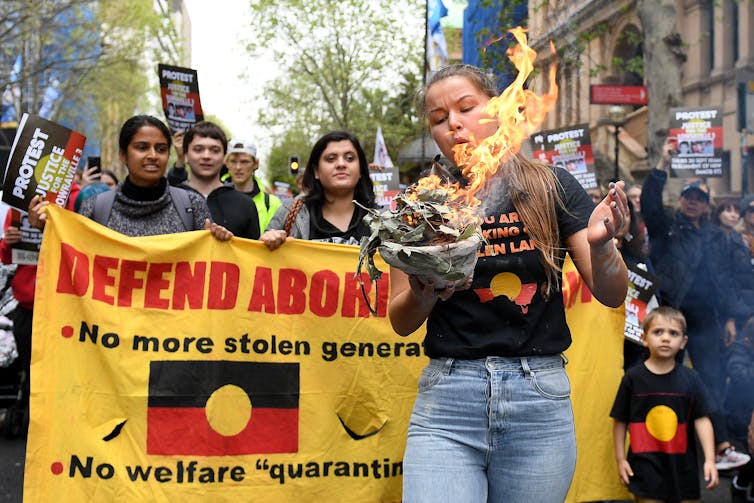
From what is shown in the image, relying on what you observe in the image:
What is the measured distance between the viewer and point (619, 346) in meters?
4.87

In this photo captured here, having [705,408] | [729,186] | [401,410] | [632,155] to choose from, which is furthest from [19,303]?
[632,155]

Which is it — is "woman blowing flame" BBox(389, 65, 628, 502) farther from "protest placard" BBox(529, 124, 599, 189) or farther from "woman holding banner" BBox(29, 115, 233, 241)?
"protest placard" BBox(529, 124, 599, 189)

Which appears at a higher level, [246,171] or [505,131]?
[246,171]

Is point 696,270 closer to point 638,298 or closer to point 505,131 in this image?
point 638,298

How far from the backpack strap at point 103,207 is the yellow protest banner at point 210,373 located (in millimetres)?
251

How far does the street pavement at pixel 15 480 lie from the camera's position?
564cm

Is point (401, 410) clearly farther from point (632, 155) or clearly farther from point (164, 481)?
point (632, 155)

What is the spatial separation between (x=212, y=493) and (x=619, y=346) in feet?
7.54

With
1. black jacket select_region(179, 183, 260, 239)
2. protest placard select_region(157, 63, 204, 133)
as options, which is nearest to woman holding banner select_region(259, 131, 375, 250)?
black jacket select_region(179, 183, 260, 239)

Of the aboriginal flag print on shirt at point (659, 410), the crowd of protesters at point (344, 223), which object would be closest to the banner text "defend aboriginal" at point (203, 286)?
the crowd of protesters at point (344, 223)

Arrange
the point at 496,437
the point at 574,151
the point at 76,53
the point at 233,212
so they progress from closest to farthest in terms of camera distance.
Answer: the point at 496,437 → the point at 233,212 → the point at 574,151 → the point at 76,53

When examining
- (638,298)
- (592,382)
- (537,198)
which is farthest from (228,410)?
(638,298)

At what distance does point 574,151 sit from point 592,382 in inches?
158

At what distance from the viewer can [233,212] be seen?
5.61m
